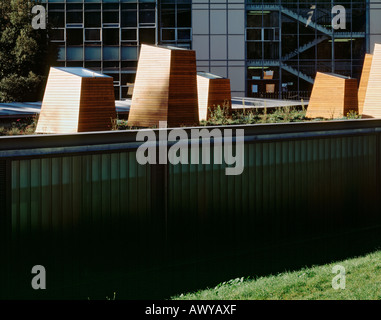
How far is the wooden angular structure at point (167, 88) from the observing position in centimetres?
1498

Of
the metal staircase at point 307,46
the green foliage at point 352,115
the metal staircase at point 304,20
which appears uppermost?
the metal staircase at point 304,20

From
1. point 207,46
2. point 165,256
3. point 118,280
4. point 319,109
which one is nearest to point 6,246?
point 118,280

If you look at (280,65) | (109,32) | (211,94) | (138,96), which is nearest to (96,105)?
(138,96)

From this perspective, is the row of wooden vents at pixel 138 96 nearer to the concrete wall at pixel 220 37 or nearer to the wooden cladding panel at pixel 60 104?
the wooden cladding panel at pixel 60 104

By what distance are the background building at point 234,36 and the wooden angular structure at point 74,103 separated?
30.8m

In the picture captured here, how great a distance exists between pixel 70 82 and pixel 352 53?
37.1 m

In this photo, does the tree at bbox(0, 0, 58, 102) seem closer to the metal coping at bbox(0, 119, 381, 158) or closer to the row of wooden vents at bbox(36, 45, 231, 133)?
the row of wooden vents at bbox(36, 45, 231, 133)

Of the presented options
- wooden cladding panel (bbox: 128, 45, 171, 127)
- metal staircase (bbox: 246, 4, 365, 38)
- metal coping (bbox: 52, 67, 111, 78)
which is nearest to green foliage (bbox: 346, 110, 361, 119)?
wooden cladding panel (bbox: 128, 45, 171, 127)

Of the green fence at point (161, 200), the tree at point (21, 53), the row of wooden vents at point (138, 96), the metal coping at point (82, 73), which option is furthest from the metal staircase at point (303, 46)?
the green fence at point (161, 200)

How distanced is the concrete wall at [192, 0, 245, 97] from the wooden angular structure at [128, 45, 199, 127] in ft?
103

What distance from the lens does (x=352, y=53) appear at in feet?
158

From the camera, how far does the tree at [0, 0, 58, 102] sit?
38.4 m

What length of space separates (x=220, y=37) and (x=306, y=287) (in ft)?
129
